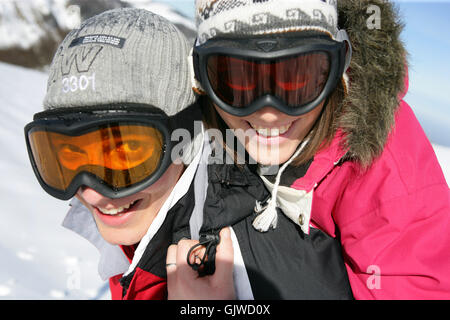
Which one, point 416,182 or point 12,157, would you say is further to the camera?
point 12,157

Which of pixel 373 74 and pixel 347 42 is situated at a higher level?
pixel 347 42

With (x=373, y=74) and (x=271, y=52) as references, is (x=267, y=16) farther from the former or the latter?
(x=373, y=74)

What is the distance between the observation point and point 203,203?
133 centimetres

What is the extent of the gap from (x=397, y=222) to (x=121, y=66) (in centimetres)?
117

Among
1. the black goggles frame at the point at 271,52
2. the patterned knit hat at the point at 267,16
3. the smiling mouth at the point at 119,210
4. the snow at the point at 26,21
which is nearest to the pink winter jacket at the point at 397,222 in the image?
the black goggles frame at the point at 271,52

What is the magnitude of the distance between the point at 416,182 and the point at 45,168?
153 centimetres

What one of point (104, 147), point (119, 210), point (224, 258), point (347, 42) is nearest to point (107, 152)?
point (104, 147)

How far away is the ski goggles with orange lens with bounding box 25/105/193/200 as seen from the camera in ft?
3.58

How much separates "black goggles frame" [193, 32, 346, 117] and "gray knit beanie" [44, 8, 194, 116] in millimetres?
119

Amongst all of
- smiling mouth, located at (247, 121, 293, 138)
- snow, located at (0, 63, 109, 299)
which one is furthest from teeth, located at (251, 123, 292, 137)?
snow, located at (0, 63, 109, 299)

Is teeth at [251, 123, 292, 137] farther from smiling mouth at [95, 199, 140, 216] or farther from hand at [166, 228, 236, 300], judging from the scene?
smiling mouth at [95, 199, 140, 216]

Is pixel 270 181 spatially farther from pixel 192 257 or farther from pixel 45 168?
pixel 45 168

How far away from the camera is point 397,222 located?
112 centimetres
